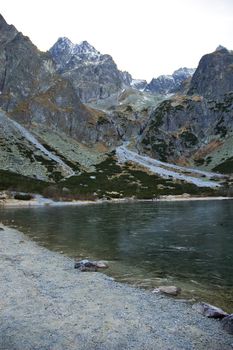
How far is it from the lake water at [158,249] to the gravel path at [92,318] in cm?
281

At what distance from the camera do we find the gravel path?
1294 cm

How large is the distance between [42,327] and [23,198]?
8848 centimetres

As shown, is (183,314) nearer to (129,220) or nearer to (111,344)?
(111,344)

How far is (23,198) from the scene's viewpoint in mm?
99875

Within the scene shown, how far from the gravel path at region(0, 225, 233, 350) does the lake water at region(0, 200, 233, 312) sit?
2.81 metres

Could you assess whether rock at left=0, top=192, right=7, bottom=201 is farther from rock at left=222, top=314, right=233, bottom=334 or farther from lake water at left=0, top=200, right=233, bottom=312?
rock at left=222, top=314, right=233, bottom=334

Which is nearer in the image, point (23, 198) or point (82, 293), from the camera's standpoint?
point (82, 293)

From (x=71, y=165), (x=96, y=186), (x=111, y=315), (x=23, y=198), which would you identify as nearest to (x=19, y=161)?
(x=71, y=165)

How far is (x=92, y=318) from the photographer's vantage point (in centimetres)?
1539

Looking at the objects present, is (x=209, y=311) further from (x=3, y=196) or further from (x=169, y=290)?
(x=3, y=196)

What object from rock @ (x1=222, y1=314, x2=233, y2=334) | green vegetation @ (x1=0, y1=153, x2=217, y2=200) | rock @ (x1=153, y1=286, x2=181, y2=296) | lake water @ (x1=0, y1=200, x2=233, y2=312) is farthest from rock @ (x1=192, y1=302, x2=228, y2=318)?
green vegetation @ (x1=0, y1=153, x2=217, y2=200)

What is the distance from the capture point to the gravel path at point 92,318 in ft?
42.4


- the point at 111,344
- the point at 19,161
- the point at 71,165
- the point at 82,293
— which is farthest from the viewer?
the point at 71,165

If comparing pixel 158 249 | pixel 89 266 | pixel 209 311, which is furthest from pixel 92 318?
pixel 158 249
